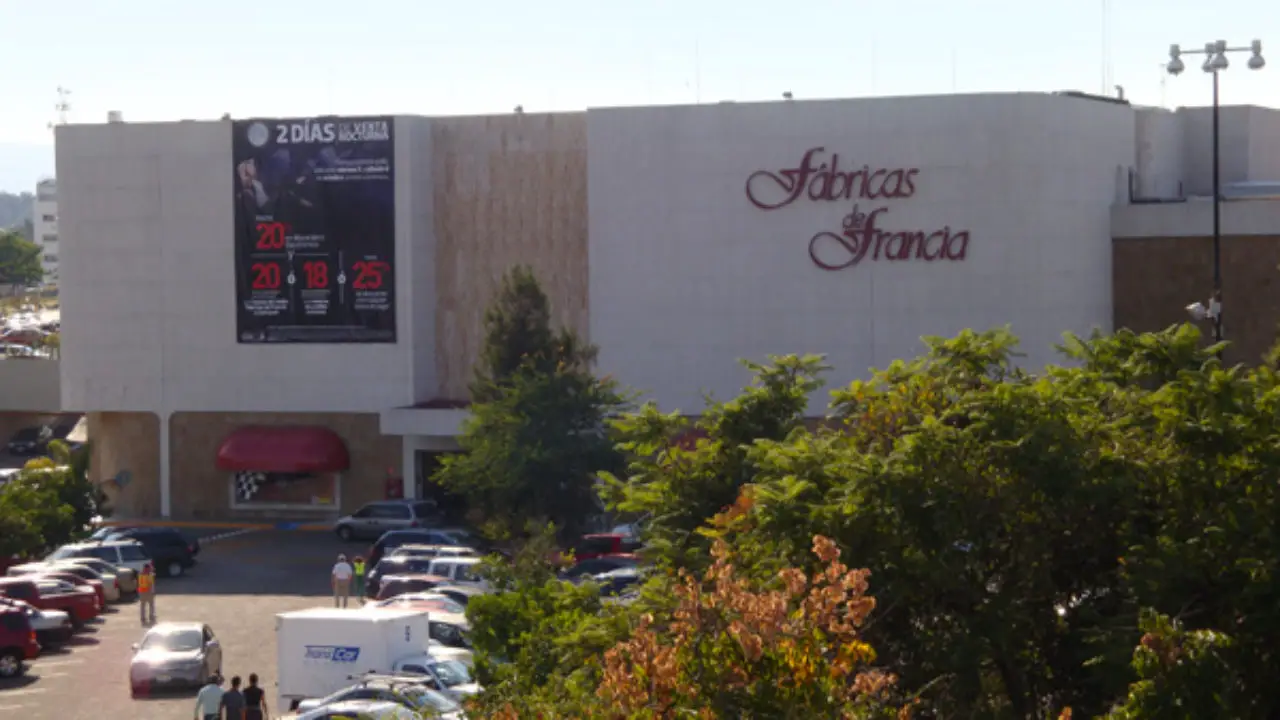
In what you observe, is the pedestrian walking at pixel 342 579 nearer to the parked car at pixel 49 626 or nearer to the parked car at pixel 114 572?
the parked car at pixel 49 626

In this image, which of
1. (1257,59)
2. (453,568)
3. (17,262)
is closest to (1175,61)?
(1257,59)

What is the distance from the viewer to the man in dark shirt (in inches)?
974

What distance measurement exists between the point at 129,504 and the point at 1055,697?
4707 cm

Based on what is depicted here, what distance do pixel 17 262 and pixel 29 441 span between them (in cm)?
8365

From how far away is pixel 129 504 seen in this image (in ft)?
186

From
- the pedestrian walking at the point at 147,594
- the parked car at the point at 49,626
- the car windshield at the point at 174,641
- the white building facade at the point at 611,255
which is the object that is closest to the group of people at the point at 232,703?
the car windshield at the point at 174,641

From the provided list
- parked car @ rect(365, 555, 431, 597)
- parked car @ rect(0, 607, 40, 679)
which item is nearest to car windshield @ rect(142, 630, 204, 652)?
parked car @ rect(0, 607, 40, 679)

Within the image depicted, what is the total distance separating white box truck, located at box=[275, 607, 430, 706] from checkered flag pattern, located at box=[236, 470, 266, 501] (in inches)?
1142

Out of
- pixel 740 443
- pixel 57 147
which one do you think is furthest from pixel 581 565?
pixel 57 147

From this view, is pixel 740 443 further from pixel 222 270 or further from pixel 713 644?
pixel 222 270

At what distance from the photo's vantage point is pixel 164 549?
44500 millimetres

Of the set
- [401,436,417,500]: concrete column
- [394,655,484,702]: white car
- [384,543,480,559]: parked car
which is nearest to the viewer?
[394,655,484,702]: white car

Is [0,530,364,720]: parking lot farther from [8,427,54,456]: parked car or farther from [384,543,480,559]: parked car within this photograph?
[8,427,54,456]: parked car

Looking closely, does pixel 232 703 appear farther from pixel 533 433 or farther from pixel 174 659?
pixel 533 433
